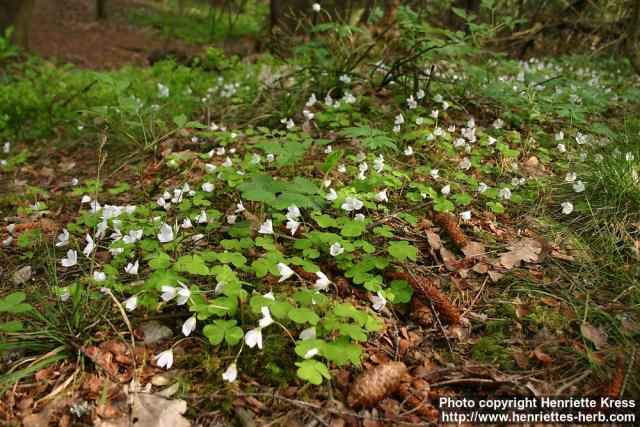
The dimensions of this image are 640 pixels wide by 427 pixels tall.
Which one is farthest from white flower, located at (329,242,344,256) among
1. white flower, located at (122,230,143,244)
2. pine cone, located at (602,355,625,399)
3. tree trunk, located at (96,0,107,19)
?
tree trunk, located at (96,0,107,19)

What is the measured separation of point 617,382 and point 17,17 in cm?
1214

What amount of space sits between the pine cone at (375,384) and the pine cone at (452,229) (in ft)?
3.58

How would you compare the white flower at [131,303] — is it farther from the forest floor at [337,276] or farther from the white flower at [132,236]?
the white flower at [132,236]

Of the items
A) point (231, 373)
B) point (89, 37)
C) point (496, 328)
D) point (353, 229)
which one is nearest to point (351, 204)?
point (353, 229)

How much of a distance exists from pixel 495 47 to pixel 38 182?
27.1ft

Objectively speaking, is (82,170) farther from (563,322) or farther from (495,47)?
(495,47)

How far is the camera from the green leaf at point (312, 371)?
1773 mm

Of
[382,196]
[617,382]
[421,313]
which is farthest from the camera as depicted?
[382,196]

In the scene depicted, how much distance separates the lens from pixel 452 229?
286 cm

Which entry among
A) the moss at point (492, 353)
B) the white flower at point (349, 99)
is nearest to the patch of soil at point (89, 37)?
the white flower at point (349, 99)

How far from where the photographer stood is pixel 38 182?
4.51 metres

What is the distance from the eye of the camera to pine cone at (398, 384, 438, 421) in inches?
71.8

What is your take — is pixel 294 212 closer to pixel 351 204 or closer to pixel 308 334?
pixel 351 204

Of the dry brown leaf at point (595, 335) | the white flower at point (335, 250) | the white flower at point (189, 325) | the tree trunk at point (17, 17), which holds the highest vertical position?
the dry brown leaf at point (595, 335)
